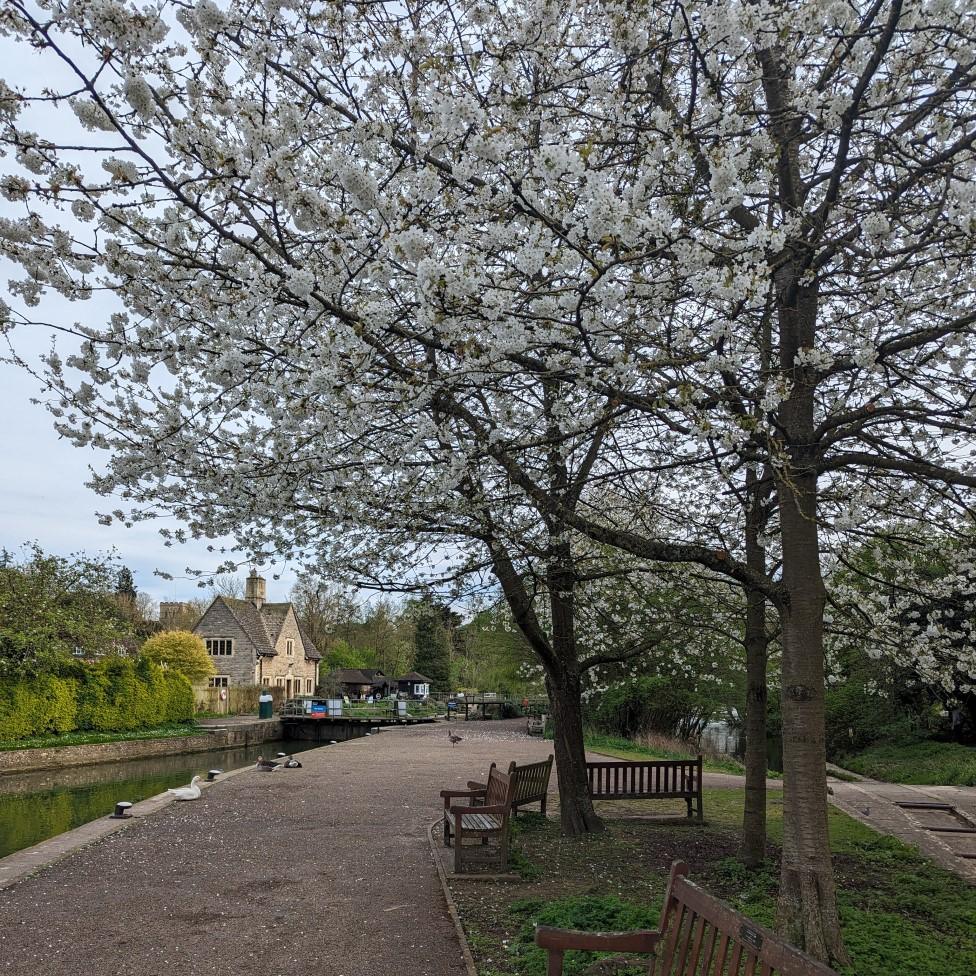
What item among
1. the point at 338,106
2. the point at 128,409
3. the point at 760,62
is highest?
the point at 760,62

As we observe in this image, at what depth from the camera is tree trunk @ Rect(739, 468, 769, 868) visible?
303 inches

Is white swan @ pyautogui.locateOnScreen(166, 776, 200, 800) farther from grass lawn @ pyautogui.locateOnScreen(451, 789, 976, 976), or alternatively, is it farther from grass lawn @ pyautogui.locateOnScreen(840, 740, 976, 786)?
grass lawn @ pyautogui.locateOnScreen(840, 740, 976, 786)

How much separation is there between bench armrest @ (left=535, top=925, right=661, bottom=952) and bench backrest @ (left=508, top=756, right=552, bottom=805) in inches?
205

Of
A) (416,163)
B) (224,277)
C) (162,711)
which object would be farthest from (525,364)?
(162,711)

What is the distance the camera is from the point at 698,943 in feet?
10.8

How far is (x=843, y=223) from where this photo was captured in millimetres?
5293

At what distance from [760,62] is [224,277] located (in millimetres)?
3801

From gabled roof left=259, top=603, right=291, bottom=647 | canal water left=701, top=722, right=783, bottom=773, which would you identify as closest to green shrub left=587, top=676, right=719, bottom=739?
canal water left=701, top=722, right=783, bottom=773

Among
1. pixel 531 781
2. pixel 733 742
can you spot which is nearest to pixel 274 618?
pixel 733 742

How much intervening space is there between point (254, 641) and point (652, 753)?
35522 mm

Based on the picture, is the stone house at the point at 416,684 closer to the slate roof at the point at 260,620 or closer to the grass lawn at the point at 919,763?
the slate roof at the point at 260,620

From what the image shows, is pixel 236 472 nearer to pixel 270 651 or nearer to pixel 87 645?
pixel 87 645

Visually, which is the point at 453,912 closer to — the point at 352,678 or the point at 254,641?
the point at 254,641

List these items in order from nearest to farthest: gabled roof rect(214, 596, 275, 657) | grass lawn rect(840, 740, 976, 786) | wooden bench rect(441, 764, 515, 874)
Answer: wooden bench rect(441, 764, 515, 874), grass lawn rect(840, 740, 976, 786), gabled roof rect(214, 596, 275, 657)
